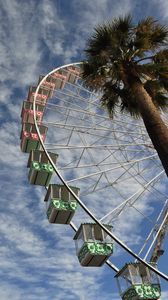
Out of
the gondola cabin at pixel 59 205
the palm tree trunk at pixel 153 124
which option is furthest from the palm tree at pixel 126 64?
the gondola cabin at pixel 59 205

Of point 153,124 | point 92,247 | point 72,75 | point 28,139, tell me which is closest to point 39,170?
point 28,139

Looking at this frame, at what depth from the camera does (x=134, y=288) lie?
508 inches

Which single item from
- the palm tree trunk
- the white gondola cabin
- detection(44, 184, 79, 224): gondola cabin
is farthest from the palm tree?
the white gondola cabin

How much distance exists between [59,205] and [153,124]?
671 centimetres

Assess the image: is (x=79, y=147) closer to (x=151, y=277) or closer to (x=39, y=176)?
(x=39, y=176)

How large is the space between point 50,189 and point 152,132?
7063 millimetres

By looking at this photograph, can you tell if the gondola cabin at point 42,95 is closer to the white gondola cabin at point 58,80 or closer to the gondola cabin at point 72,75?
the white gondola cabin at point 58,80

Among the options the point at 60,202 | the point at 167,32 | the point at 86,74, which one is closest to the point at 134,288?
the point at 60,202

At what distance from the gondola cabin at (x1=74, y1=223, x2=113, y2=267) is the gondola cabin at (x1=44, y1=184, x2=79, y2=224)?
103 cm

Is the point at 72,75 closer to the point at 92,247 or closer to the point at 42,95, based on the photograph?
the point at 42,95

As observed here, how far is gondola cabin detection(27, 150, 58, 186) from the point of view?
16266mm

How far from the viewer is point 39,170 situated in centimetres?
1625

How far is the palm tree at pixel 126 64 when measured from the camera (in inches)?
459

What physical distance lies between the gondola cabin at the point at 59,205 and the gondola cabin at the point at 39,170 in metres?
1.30
